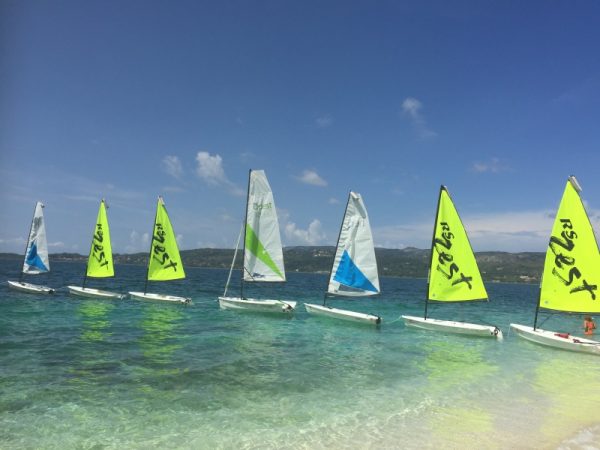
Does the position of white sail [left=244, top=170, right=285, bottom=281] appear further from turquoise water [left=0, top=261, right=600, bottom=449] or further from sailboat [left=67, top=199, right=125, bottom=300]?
sailboat [left=67, top=199, right=125, bottom=300]

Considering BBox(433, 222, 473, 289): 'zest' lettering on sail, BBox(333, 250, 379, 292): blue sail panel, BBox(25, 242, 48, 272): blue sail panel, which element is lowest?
BBox(25, 242, 48, 272): blue sail panel

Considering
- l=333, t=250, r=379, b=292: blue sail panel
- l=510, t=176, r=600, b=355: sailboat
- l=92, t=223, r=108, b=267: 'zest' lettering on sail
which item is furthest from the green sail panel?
l=510, t=176, r=600, b=355: sailboat

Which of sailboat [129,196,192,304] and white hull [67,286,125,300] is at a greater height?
sailboat [129,196,192,304]

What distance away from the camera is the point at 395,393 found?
567 inches

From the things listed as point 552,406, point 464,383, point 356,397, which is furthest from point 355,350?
point 552,406

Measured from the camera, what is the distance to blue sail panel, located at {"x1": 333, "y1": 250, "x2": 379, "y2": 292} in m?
31.2

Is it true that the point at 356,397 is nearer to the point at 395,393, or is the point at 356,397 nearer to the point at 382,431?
the point at 395,393

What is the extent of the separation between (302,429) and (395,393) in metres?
4.71

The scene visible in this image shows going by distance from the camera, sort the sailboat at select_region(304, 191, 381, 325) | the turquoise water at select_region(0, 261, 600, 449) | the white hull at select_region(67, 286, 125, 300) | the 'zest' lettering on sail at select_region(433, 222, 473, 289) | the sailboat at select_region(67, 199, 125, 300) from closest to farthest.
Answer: the turquoise water at select_region(0, 261, 600, 449)
the 'zest' lettering on sail at select_region(433, 222, 473, 289)
the sailboat at select_region(304, 191, 381, 325)
the white hull at select_region(67, 286, 125, 300)
the sailboat at select_region(67, 199, 125, 300)

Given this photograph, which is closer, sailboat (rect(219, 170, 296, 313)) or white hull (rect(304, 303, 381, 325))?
white hull (rect(304, 303, 381, 325))

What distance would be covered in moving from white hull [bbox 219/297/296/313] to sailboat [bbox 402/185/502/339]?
36.0 ft

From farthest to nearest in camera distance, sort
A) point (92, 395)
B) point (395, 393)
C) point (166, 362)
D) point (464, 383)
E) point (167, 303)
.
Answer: point (167, 303)
point (166, 362)
point (464, 383)
point (395, 393)
point (92, 395)

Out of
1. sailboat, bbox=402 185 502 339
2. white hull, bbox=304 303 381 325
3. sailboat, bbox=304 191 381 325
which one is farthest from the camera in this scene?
sailboat, bbox=304 191 381 325

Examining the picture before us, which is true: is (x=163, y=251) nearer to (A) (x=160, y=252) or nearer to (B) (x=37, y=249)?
(A) (x=160, y=252)
